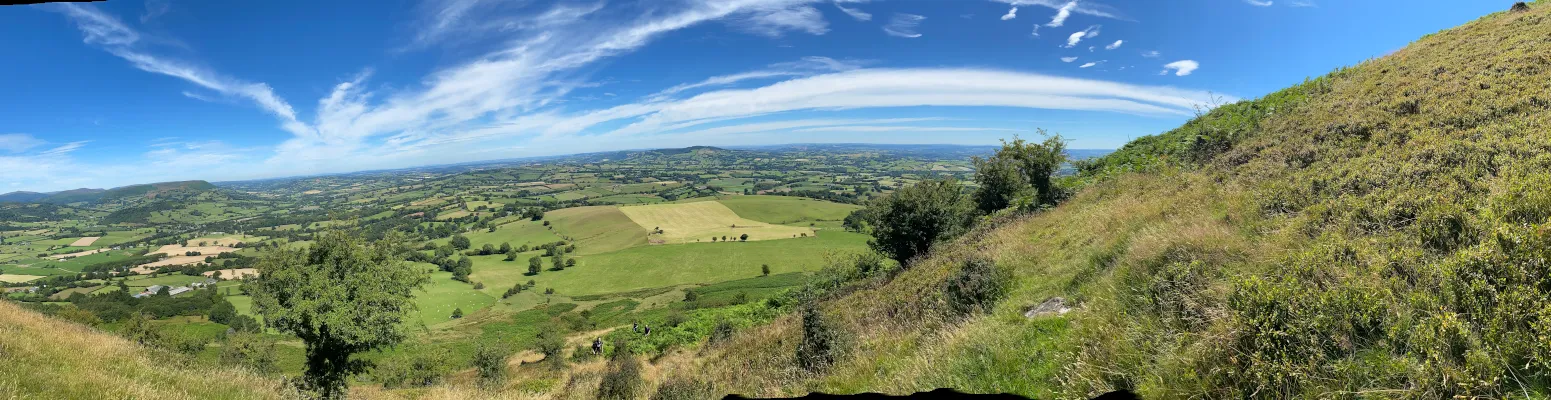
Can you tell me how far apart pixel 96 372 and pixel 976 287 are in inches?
570

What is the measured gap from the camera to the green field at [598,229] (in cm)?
10244

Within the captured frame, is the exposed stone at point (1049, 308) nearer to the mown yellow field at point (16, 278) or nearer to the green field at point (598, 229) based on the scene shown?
the green field at point (598, 229)

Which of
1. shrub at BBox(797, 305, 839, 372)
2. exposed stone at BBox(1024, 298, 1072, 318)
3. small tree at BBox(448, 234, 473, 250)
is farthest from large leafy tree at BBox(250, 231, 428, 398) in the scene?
small tree at BBox(448, 234, 473, 250)

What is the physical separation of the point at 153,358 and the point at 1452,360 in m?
17.6

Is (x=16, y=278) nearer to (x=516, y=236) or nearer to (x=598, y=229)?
(x=516, y=236)

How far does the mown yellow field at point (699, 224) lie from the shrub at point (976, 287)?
286 ft

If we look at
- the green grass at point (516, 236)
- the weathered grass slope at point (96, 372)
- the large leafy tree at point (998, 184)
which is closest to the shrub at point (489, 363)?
the weathered grass slope at point (96, 372)

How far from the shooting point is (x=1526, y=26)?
14422mm

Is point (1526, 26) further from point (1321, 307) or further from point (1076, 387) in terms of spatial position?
point (1076, 387)

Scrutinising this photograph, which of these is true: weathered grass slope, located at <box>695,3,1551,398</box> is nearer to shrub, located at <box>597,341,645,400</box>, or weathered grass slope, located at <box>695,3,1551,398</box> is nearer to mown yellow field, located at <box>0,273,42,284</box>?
shrub, located at <box>597,341,645,400</box>

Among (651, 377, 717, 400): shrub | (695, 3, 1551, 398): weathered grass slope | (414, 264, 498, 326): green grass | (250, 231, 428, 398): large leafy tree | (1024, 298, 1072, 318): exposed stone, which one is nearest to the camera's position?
(695, 3, 1551, 398): weathered grass slope

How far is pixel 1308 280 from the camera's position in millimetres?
4648

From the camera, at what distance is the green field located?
102 meters

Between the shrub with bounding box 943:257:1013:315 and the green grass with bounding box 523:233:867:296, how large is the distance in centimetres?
6186
